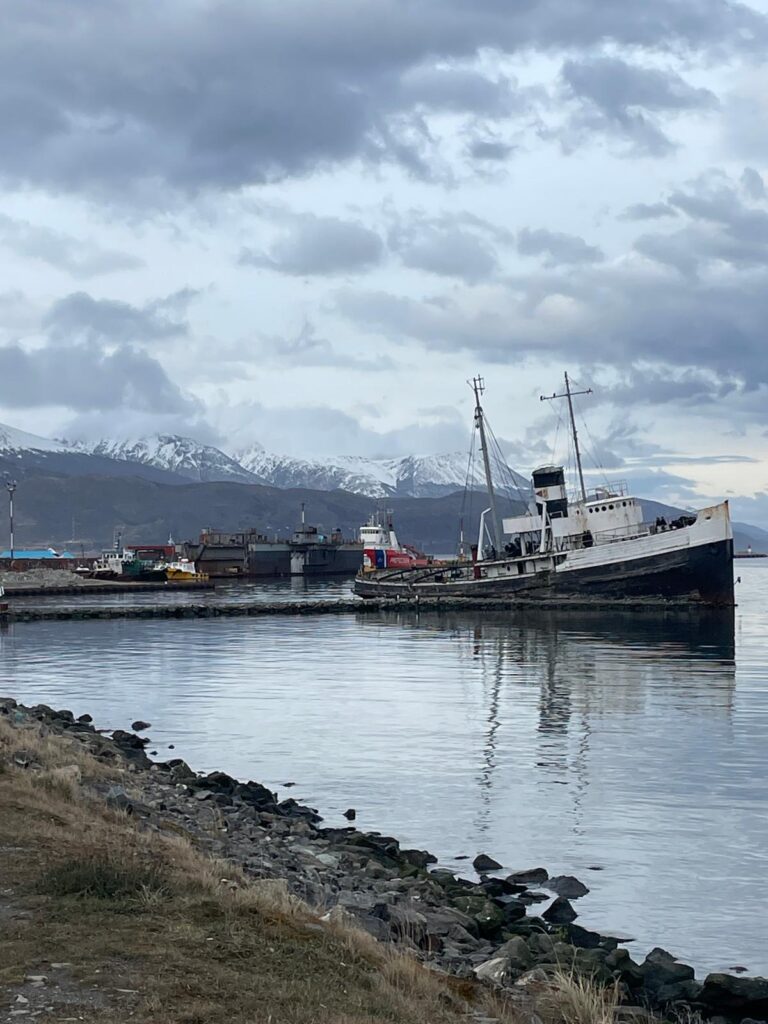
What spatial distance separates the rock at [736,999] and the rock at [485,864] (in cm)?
598

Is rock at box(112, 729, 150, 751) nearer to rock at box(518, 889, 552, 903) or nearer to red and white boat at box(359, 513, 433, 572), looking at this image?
rock at box(518, 889, 552, 903)

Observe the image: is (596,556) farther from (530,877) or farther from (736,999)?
(736,999)

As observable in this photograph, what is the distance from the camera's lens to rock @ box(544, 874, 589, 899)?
15820mm

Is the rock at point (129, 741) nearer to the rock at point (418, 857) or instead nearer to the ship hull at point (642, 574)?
the rock at point (418, 857)

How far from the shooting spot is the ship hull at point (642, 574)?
2844 inches

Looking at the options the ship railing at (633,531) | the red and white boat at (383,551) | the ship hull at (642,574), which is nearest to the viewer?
the ship hull at (642,574)

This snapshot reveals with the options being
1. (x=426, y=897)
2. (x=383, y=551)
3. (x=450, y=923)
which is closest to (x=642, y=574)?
(x=383, y=551)

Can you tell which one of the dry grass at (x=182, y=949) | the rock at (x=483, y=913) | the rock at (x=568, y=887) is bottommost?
the rock at (x=568, y=887)

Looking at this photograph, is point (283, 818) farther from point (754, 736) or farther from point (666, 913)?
point (754, 736)

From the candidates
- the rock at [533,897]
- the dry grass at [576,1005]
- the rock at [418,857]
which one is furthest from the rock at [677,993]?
the rock at [418,857]

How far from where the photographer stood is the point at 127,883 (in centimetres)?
988

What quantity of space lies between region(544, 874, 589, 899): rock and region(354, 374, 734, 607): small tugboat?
189 feet

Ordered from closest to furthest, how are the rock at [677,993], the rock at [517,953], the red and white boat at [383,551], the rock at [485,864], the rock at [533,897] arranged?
1. the rock at [677,993]
2. the rock at [517,953]
3. the rock at [533,897]
4. the rock at [485,864]
5. the red and white boat at [383,551]

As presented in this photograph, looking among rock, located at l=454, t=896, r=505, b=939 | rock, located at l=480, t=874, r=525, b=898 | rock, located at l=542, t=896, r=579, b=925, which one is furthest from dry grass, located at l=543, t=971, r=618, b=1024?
rock, located at l=480, t=874, r=525, b=898
